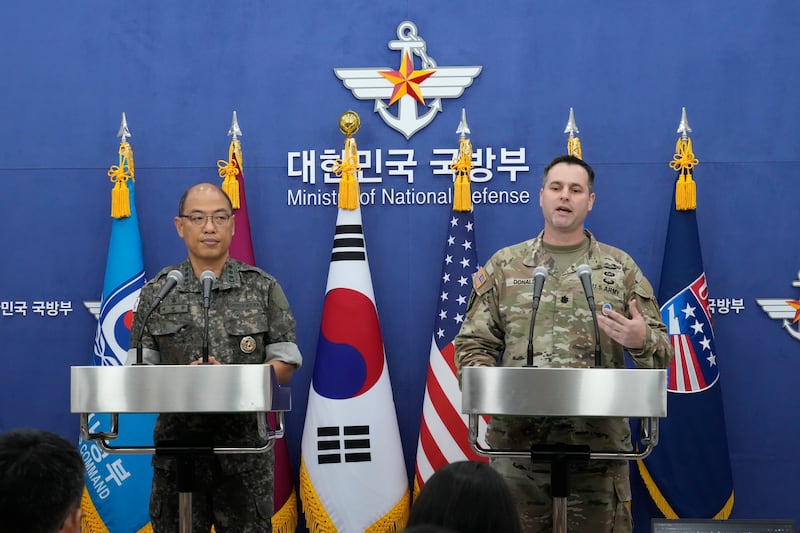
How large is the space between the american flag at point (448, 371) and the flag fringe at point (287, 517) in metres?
0.52

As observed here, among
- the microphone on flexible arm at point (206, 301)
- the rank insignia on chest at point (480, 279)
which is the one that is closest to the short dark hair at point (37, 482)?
the microphone on flexible arm at point (206, 301)

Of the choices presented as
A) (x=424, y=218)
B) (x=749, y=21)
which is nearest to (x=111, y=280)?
(x=424, y=218)

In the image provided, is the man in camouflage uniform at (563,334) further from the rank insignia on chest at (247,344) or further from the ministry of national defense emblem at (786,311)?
the ministry of national defense emblem at (786,311)

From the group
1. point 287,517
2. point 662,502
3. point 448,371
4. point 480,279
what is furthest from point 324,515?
point 480,279

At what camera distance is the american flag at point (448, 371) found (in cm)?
384

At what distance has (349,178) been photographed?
13.1 feet

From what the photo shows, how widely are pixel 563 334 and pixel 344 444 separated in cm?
155

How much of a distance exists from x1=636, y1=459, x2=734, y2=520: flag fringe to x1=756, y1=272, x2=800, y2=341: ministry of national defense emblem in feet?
2.46

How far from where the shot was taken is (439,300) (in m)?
3.99

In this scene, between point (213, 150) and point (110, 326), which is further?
point (213, 150)

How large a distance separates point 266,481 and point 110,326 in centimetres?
160

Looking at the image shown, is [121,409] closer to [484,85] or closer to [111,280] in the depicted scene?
[111,280]

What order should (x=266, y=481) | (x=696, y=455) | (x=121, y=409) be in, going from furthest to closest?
(x=696, y=455) → (x=266, y=481) → (x=121, y=409)

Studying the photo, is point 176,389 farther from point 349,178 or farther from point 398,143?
point 398,143
